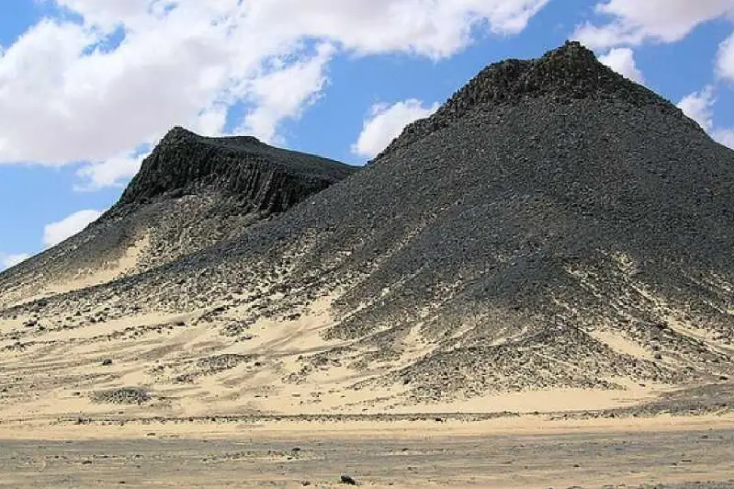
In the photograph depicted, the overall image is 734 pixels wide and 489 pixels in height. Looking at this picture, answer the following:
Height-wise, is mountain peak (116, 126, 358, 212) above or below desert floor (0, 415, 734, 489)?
above

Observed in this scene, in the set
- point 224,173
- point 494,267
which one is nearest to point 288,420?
point 494,267

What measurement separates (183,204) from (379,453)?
6384cm

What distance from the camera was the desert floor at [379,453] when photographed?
1553 centimetres

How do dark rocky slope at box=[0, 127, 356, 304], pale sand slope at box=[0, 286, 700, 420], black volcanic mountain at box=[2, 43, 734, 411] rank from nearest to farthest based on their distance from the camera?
pale sand slope at box=[0, 286, 700, 420] < black volcanic mountain at box=[2, 43, 734, 411] < dark rocky slope at box=[0, 127, 356, 304]

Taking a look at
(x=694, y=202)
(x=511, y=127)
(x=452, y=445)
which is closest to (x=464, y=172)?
(x=511, y=127)

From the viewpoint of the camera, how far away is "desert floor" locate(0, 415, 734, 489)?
51.0 feet

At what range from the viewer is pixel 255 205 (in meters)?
77.6

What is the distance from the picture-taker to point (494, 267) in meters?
45.2

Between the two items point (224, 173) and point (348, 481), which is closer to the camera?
point (348, 481)

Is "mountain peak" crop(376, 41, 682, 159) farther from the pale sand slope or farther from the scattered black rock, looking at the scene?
the scattered black rock

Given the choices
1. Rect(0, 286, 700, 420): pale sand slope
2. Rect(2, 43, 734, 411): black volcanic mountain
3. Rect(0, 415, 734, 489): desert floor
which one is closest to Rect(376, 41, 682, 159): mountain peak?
Rect(2, 43, 734, 411): black volcanic mountain

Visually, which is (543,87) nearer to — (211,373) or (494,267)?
(494,267)

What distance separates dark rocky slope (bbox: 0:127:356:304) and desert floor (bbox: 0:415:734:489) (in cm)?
4554

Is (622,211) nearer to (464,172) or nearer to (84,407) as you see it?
(464,172)
